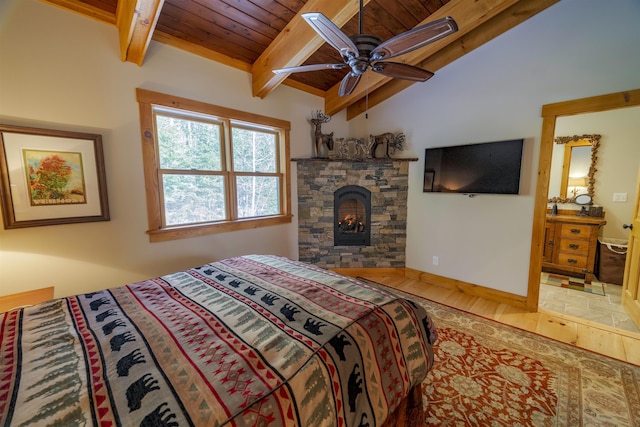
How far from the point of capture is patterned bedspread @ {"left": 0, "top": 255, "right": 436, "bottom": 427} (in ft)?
2.38

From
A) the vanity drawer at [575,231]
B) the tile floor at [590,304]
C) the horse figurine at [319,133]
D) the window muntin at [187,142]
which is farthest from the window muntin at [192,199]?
the vanity drawer at [575,231]

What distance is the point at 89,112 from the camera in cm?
198

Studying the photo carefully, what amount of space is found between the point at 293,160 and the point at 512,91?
2.66 m

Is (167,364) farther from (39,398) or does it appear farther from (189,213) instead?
(189,213)

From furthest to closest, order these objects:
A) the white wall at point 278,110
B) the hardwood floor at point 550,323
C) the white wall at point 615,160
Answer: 1. the white wall at point 615,160
2. the hardwood floor at point 550,323
3. the white wall at point 278,110

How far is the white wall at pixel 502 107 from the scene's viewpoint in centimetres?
225

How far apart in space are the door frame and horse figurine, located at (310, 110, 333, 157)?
96.6 inches

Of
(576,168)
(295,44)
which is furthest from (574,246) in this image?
(295,44)

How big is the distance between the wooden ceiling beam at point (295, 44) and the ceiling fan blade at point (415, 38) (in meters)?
0.71

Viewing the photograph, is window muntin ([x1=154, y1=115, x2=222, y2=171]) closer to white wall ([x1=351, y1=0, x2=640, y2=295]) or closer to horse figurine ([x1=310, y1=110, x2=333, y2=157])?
horse figurine ([x1=310, y1=110, x2=333, y2=157])

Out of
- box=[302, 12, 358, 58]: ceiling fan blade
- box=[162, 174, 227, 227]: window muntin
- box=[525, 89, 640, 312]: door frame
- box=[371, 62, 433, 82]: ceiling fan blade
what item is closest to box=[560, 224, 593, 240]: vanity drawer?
box=[525, 89, 640, 312]: door frame

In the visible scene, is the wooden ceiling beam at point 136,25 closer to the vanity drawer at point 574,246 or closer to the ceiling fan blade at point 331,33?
the ceiling fan blade at point 331,33

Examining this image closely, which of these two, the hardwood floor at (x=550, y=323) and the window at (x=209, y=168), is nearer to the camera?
the hardwood floor at (x=550, y=323)

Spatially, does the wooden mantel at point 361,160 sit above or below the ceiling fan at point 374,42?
below
